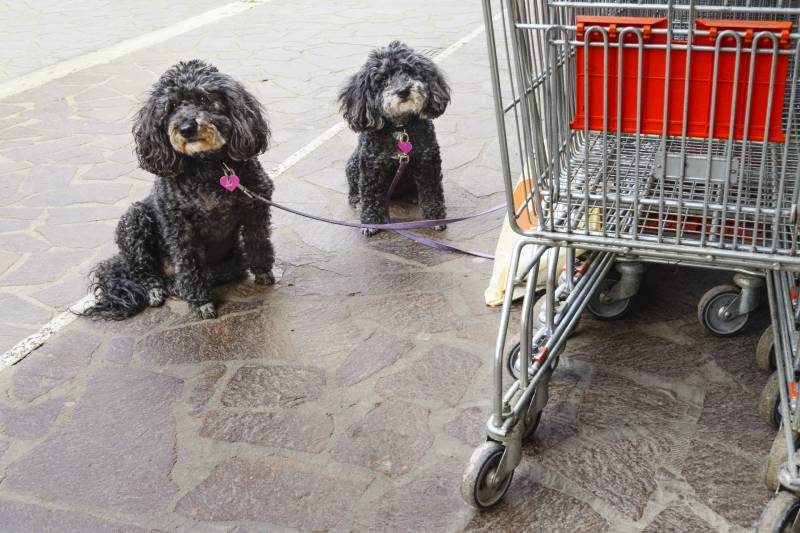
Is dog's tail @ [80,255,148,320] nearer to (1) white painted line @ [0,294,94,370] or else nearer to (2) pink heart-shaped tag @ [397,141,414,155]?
(1) white painted line @ [0,294,94,370]

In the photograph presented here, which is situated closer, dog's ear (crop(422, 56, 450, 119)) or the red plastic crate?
the red plastic crate

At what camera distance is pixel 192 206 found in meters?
3.76

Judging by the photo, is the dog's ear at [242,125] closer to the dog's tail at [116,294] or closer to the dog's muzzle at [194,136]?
the dog's muzzle at [194,136]

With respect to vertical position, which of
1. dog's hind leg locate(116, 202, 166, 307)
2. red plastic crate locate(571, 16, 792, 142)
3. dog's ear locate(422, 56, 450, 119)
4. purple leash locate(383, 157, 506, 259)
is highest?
red plastic crate locate(571, 16, 792, 142)

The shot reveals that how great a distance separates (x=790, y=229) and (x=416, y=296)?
1924 mm

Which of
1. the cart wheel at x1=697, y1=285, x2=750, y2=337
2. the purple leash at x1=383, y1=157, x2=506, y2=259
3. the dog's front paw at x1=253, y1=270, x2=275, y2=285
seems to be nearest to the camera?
the cart wheel at x1=697, y1=285, x2=750, y2=337

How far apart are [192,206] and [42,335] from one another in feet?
2.96

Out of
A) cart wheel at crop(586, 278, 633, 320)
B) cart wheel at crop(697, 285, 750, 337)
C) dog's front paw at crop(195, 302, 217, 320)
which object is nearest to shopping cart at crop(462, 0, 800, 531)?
cart wheel at crop(697, 285, 750, 337)

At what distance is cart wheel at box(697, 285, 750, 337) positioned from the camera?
324 centimetres

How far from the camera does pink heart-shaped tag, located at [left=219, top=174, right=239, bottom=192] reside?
3719 mm

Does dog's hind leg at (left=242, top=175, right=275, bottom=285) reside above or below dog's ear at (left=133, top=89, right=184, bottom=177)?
below

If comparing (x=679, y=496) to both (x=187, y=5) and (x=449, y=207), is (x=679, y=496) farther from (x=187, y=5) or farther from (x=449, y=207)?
(x=187, y=5)

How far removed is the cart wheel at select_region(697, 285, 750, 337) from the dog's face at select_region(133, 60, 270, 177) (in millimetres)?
2034

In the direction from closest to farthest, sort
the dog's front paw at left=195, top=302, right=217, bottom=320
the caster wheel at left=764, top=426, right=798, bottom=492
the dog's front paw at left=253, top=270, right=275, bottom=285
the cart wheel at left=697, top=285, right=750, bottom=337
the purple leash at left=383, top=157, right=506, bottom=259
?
the caster wheel at left=764, top=426, right=798, bottom=492
the cart wheel at left=697, top=285, right=750, bottom=337
the dog's front paw at left=195, top=302, right=217, bottom=320
the dog's front paw at left=253, top=270, right=275, bottom=285
the purple leash at left=383, top=157, right=506, bottom=259
